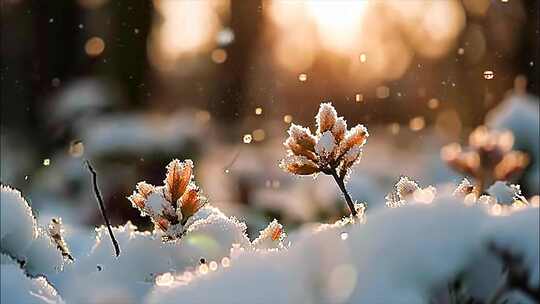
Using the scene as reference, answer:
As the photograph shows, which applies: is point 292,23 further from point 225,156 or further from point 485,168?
point 485,168

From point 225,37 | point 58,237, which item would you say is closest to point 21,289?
point 58,237

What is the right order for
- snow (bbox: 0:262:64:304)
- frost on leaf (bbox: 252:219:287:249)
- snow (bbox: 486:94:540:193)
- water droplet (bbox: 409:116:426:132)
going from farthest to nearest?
water droplet (bbox: 409:116:426:132) → snow (bbox: 486:94:540:193) → frost on leaf (bbox: 252:219:287:249) → snow (bbox: 0:262:64:304)

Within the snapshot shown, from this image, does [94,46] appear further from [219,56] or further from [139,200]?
[139,200]

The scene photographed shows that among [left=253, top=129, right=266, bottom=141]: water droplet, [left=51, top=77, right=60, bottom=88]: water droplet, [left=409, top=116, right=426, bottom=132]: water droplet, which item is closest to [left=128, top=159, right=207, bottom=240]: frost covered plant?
[left=253, top=129, right=266, bottom=141]: water droplet

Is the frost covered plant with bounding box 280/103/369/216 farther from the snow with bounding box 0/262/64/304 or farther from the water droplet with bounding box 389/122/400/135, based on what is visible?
the water droplet with bounding box 389/122/400/135

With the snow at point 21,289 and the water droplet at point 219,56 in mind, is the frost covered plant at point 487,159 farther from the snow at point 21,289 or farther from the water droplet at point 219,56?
the water droplet at point 219,56

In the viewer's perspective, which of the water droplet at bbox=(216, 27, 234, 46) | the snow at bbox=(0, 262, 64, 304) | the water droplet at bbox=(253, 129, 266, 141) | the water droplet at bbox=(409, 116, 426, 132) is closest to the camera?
the snow at bbox=(0, 262, 64, 304)

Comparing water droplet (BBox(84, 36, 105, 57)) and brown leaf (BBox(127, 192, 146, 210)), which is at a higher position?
water droplet (BBox(84, 36, 105, 57))
